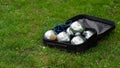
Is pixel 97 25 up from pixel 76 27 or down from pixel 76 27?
down

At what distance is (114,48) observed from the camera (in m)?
6.39

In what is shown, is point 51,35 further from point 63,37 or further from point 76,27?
point 76,27

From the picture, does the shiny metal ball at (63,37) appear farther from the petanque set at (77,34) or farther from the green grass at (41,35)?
the green grass at (41,35)

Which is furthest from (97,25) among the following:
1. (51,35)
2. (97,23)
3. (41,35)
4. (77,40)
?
(41,35)

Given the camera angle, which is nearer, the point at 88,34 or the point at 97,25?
the point at 88,34

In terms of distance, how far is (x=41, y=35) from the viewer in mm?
7016

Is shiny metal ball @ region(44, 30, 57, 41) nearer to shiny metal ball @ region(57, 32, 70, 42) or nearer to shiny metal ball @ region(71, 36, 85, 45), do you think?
shiny metal ball @ region(57, 32, 70, 42)

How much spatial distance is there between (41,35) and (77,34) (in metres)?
0.95

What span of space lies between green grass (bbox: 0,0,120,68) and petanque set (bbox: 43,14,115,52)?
13 centimetres

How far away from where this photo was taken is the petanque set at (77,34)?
20.3 ft

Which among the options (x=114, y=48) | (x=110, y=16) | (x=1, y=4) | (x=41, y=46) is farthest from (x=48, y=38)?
(x=1, y=4)

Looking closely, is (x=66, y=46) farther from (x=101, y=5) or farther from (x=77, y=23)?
(x=101, y=5)

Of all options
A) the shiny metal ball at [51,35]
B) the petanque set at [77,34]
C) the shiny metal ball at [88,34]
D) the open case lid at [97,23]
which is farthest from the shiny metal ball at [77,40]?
the open case lid at [97,23]

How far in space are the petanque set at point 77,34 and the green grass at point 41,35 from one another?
0.13 m
